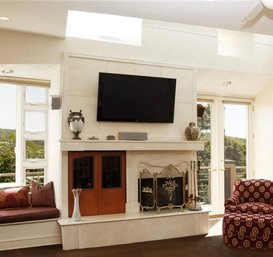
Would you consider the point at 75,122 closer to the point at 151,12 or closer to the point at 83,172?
the point at 83,172

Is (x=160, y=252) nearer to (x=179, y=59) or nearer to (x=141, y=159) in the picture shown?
(x=141, y=159)

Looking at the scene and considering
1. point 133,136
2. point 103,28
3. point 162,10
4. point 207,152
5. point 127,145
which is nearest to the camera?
point 162,10

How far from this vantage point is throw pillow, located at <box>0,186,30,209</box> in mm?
4320

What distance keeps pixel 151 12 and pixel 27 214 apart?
301 cm

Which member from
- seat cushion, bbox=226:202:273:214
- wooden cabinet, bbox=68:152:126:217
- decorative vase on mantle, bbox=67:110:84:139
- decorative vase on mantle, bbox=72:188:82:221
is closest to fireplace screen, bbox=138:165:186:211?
wooden cabinet, bbox=68:152:126:217

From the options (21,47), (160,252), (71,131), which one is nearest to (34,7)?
(21,47)

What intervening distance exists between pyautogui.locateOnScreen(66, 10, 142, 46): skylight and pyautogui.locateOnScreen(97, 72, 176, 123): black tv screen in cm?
67

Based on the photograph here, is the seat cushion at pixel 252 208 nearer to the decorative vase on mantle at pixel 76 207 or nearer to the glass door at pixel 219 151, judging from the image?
the glass door at pixel 219 151

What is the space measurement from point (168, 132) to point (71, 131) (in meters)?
1.56

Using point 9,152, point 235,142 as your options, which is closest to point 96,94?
point 9,152

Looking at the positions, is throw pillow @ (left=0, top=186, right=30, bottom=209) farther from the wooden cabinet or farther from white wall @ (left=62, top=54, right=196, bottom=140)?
white wall @ (left=62, top=54, right=196, bottom=140)

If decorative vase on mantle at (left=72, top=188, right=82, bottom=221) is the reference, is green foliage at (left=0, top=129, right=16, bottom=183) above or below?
above

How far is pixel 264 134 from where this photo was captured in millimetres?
6062

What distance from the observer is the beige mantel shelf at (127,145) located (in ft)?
13.7
